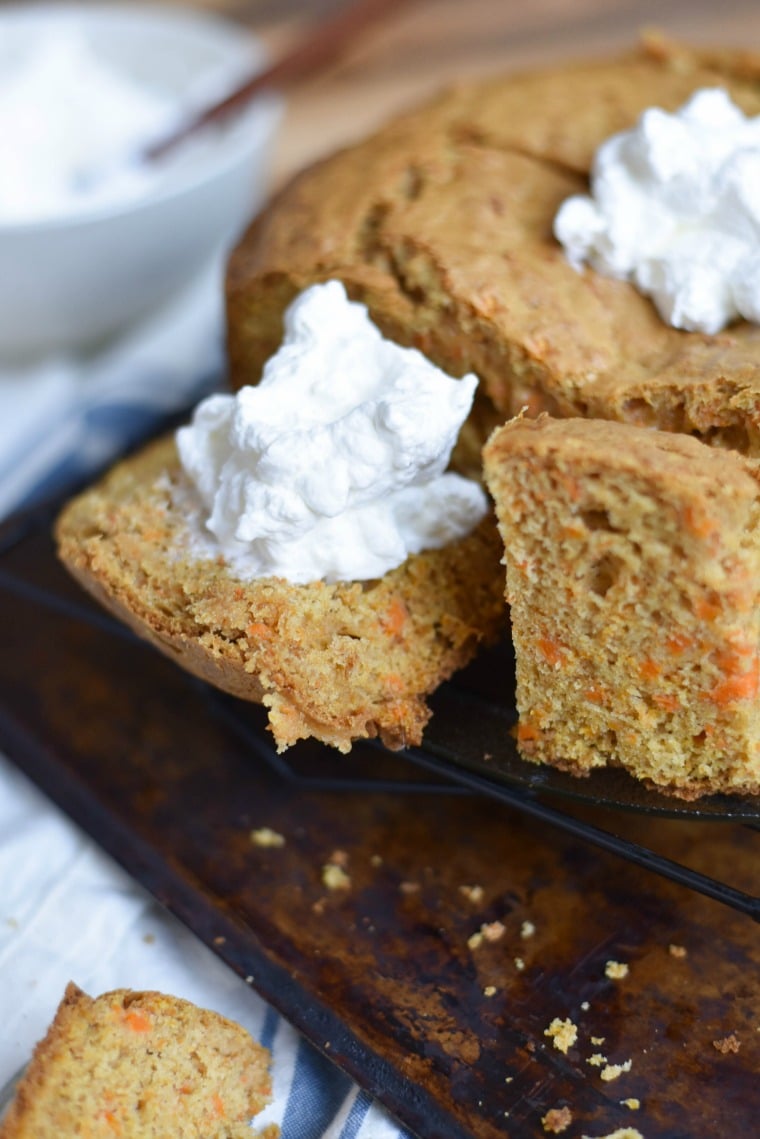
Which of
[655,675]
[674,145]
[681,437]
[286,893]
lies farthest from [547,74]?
[286,893]

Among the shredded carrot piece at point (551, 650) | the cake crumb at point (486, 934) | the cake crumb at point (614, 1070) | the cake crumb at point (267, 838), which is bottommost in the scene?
the cake crumb at point (614, 1070)

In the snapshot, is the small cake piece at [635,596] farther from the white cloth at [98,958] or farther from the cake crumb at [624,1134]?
the white cloth at [98,958]

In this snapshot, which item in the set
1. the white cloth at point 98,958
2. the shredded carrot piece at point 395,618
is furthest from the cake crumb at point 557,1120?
the shredded carrot piece at point 395,618

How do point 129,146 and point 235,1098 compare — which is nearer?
point 235,1098

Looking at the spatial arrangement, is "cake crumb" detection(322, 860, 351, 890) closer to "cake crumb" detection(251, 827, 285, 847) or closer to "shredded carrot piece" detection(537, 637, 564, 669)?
"cake crumb" detection(251, 827, 285, 847)

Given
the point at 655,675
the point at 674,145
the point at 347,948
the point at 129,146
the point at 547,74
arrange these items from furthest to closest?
1. the point at 129,146
2. the point at 547,74
3. the point at 674,145
4. the point at 347,948
5. the point at 655,675

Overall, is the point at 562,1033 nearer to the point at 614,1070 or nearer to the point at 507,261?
the point at 614,1070

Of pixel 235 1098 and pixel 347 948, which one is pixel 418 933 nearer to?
pixel 347 948
